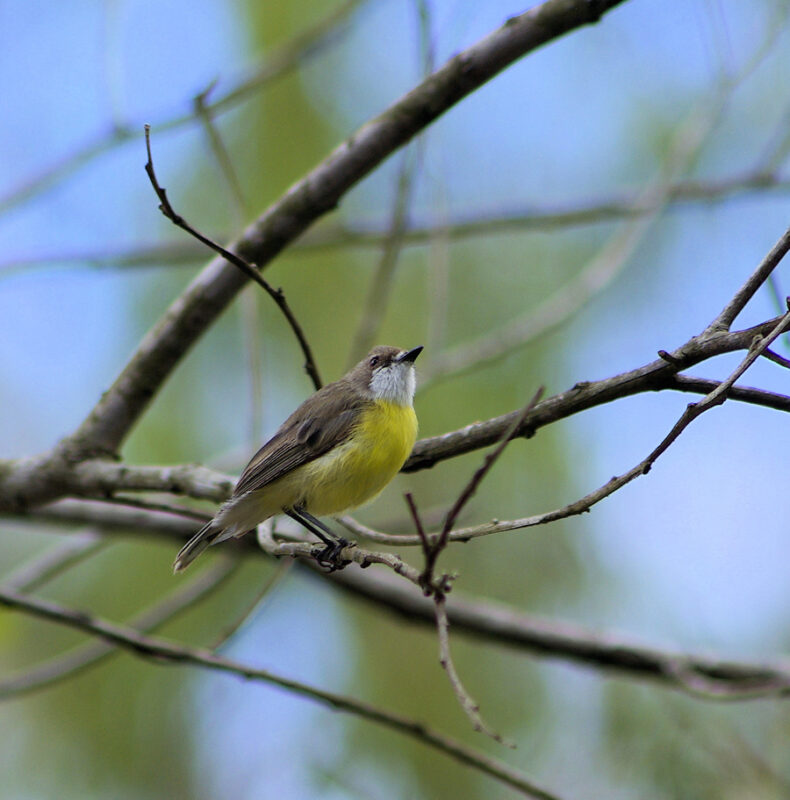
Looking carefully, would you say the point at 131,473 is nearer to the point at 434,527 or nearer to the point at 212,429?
the point at 434,527

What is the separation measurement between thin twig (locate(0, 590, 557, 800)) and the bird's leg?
1.69 ft

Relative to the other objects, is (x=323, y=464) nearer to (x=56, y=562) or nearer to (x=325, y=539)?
(x=325, y=539)

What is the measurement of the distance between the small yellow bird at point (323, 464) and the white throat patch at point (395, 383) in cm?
1

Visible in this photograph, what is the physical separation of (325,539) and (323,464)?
44 cm

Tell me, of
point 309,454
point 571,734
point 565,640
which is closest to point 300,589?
point 571,734

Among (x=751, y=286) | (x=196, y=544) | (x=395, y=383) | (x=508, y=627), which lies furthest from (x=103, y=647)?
(x=751, y=286)

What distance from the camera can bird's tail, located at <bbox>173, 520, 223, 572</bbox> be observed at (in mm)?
4352

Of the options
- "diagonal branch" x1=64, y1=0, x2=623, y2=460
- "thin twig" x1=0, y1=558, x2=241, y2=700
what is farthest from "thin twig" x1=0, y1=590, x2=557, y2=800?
"diagonal branch" x1=64, y1=0, x2=623, y2=460

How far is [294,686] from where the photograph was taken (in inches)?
152

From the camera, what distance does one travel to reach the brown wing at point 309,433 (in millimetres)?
4582

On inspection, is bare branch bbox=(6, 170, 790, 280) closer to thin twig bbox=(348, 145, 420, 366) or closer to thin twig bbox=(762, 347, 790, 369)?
thin twig bbox=(348, 145, 420, 366)

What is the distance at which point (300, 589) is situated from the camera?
886 cm

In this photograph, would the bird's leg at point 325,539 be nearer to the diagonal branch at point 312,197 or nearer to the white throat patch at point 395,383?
the white throat patch at point 395,383

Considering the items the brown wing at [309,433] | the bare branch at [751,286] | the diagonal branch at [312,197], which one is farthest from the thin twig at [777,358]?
the brown wing at [309,433]
